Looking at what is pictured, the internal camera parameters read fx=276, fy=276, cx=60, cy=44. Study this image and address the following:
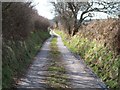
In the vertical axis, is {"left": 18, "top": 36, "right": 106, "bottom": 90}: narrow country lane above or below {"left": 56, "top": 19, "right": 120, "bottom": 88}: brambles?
below

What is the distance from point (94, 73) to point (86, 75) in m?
0.63

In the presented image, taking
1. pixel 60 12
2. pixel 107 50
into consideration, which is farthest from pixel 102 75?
pixel 60 12

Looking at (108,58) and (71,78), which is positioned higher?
(108,58)

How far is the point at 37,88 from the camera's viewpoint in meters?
11.3

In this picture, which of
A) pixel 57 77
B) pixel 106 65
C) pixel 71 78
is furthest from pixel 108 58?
pixel 57 77

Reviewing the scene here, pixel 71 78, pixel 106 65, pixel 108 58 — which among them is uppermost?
pixel 108 58

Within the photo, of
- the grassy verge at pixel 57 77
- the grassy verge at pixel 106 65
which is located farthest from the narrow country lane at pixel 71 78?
the grassy verge at pixel 106 65

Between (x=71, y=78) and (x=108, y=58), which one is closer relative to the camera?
(x=71, y=78)

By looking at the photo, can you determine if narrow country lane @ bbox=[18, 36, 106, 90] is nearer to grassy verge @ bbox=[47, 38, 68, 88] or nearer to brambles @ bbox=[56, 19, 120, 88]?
grassy verge @ bbox=[47, 38, 68, 88]

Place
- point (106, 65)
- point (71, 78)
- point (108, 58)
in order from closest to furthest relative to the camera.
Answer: point (71, 78), point (106, 65), point (108, 58)

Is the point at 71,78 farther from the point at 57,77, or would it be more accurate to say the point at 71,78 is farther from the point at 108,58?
the point at 108,58

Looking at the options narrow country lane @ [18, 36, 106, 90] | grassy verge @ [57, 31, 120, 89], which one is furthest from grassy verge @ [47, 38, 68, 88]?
grassy verge @ [57, 31, 120, 89]

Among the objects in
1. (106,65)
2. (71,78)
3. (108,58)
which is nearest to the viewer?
(71,78)

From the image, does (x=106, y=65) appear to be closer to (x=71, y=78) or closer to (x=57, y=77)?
(x=71, y=78)
